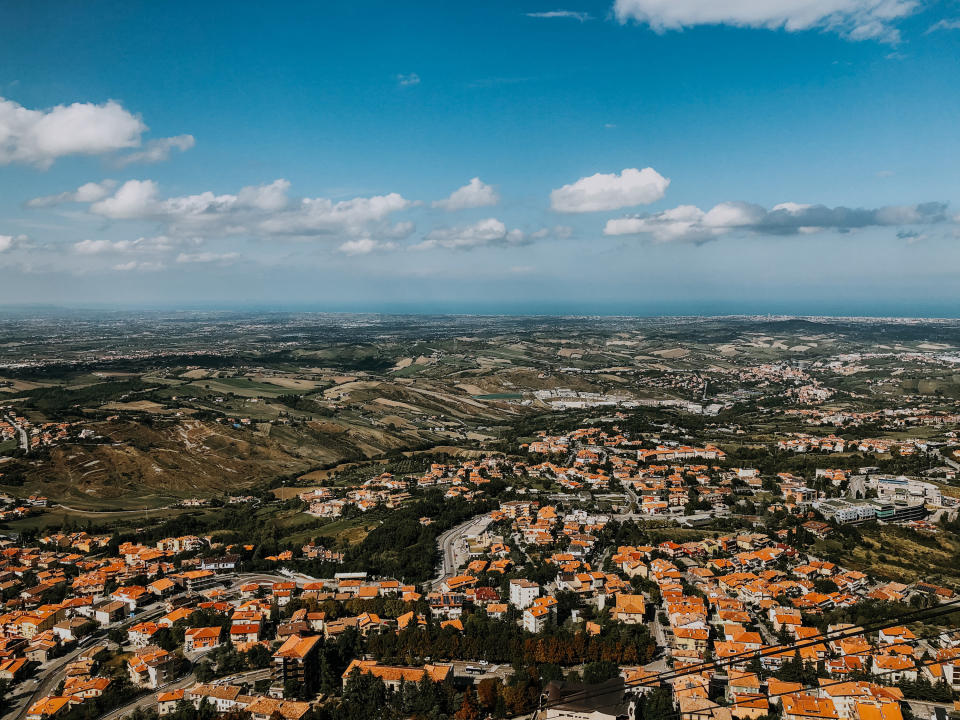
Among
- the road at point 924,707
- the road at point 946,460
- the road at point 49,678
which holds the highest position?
the road at point 946,460

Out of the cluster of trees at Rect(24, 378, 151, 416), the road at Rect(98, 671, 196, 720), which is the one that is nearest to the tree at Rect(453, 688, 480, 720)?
the road at Rect(98, 671, 196, 720)

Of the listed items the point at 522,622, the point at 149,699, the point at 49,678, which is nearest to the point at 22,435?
the point at 49,678

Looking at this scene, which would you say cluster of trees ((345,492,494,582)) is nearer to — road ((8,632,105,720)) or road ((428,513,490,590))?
road ((428,513,490,590))

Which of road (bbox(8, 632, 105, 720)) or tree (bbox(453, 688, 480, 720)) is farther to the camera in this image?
road (bbox(8, 632, 105, 720))

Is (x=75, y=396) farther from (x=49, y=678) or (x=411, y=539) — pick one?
(x=49, y=678)

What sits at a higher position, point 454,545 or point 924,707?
point 924,707

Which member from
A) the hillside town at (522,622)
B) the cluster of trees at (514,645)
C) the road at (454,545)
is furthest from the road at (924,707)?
the road at (454,545)

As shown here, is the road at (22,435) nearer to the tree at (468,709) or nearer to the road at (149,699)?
the road at (149,699)

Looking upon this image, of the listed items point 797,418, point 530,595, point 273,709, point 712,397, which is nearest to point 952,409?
point 797,418
